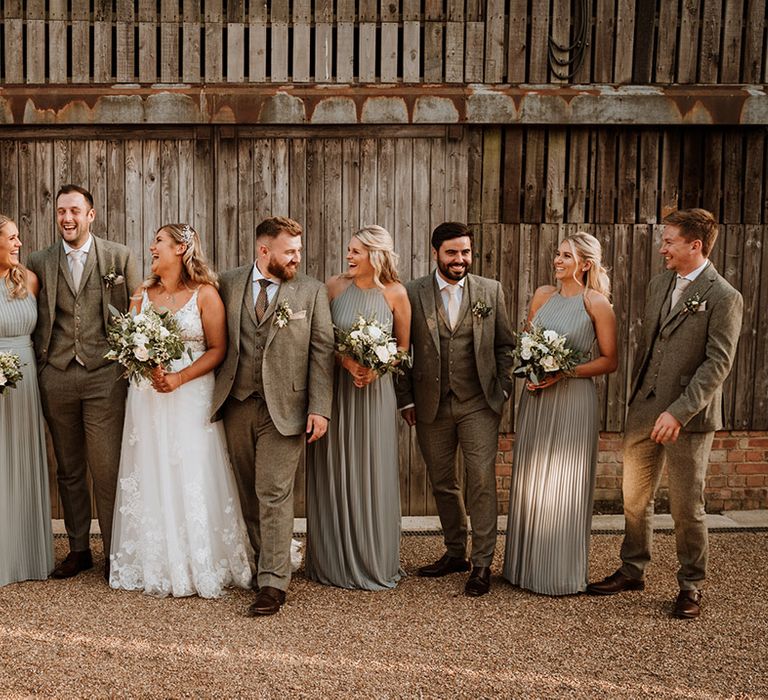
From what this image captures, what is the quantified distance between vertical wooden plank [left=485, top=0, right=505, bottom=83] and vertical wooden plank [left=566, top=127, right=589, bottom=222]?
Answer: 0.77m

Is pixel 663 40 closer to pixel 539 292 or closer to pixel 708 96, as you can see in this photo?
pixel 708 96

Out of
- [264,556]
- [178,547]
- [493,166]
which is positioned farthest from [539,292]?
[178,547]

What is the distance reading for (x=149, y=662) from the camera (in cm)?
434

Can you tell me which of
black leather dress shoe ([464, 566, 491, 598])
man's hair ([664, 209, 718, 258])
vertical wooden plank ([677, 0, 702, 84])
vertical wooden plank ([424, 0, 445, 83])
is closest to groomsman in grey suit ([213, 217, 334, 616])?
black leather dress shoe ([464, 566, 491, 598])

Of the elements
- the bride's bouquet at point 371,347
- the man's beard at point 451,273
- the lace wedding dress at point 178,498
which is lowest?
the lace wedding dress at point 178,498

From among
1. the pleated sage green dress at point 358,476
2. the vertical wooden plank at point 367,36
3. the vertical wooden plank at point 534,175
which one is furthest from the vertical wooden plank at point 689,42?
the pleated sage green dress at point 358,476

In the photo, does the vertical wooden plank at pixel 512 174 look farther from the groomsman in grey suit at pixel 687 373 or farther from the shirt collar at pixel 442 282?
the groomsman in grey suit at pixel 687 373

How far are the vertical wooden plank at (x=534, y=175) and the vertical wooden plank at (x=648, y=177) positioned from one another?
809 millimetres

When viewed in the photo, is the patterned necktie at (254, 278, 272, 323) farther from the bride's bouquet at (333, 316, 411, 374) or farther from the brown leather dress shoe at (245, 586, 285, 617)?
the brown leather dress shoe at (245, 586, 285, 617)

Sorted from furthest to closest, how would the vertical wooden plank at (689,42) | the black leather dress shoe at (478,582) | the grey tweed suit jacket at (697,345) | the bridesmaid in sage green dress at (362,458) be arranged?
the vertical wooden plank at (689,42), the bridesmaid in sage green dress at (362,458), the black leather dress shoe at (478,582), the grey tweed suit jacket at (697,345)

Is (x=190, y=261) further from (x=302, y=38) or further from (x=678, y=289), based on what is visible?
(x=678, y=289)

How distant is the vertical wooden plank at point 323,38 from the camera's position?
689 centimetres

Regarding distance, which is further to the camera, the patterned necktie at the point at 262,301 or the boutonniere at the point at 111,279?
the boutonniere at the point at 111,279

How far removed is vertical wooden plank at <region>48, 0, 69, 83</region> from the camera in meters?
6.83
